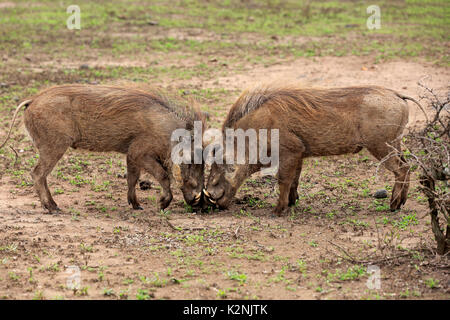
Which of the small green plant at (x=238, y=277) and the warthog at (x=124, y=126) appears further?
the warthog at (x=124, y=126)

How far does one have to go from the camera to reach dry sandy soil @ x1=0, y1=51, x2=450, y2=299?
4.68 metres

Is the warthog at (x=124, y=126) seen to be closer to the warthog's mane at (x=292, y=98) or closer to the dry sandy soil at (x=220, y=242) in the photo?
the dry sandy soil at (x=220, y=242)

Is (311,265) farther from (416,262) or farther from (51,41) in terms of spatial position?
(51,41)

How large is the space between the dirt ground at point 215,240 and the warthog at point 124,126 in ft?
1.14

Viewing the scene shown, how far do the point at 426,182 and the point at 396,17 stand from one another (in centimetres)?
1065

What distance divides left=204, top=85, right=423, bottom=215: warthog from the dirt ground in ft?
1.64

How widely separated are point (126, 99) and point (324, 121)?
205 centimetres

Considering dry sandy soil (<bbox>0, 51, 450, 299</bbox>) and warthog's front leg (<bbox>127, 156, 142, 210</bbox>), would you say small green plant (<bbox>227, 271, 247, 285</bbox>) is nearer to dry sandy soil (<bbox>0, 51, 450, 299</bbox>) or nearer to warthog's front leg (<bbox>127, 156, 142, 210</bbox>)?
dry sandy soil (<bbox>0, 51, 450, 299</bbox>)

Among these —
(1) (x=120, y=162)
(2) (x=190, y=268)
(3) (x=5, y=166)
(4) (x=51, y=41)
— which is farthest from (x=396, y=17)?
(2) (x=190, y=268)

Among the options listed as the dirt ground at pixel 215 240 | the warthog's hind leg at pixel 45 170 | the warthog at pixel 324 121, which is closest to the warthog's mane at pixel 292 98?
the warthog at pixel 324 121

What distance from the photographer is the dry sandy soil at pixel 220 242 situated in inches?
184

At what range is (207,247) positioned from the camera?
5.54m

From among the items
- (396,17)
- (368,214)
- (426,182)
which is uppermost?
(396,17)

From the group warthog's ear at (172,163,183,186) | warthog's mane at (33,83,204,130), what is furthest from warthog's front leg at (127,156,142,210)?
warthog's mane at (33,83,204,130)
